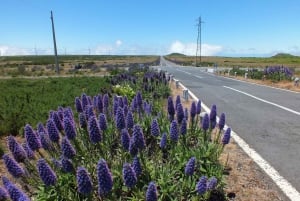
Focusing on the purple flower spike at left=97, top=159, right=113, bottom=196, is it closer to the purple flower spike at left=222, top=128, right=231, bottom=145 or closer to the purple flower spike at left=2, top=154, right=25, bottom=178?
the purple flower spike at left=2, top=154, right=25, bottom=178

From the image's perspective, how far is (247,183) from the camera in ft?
16.2

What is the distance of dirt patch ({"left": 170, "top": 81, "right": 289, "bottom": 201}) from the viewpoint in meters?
4.46

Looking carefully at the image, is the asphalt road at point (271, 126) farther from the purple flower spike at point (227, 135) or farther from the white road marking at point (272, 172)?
the purple flower spike at point (227, 135)

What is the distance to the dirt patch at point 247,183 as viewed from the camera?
446 cm

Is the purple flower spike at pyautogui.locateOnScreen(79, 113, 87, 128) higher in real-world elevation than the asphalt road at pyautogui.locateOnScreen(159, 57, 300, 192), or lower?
higher

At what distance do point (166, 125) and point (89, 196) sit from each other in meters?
3.07

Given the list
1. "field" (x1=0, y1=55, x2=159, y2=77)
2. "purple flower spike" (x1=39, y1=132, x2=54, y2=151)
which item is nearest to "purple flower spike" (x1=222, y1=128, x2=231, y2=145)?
"purple flower spike" (x1=39, y1=132, x2=54, y2=151)

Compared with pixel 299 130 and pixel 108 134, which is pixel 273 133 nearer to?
pixel 299 130

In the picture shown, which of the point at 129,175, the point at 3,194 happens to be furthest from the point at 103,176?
the point at 3,194

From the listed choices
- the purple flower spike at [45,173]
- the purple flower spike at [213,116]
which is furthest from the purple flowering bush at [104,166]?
the purple flower spike at [213,116]

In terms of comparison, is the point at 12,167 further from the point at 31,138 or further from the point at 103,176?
the point at 103,176

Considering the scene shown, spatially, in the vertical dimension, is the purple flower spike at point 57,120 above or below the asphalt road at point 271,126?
above

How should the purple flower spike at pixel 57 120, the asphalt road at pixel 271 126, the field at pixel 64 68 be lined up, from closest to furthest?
1. the purple flower spike at pixel 57 120
2. the asphalt road at pixel 271 126
3. the field at pixel 64 68

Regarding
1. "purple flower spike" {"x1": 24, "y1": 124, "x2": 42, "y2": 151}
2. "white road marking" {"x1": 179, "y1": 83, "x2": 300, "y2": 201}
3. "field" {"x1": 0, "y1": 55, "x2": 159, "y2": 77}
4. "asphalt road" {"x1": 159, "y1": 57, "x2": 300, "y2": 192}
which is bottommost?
"field" {"x1": 0, "y1": 55, "x2": 159, "y2": 77}
